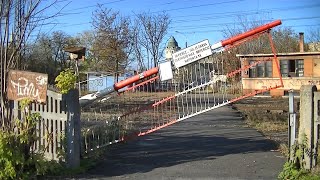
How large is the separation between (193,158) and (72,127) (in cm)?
268

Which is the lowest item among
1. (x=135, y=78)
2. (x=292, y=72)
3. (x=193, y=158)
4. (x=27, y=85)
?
(x=193, y=158)

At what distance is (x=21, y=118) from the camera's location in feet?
23.6

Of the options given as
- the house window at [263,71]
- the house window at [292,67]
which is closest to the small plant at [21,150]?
the house window at [263,71]

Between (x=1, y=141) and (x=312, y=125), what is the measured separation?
505 cm

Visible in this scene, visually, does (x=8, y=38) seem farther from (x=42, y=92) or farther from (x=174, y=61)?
(x=174, y=61)

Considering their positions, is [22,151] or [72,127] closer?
[22,151]

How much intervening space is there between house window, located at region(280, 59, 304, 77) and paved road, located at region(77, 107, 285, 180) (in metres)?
24.5

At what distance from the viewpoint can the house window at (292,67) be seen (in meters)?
35.2

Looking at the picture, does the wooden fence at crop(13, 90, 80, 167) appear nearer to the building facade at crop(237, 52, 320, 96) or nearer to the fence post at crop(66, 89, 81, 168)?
the fence post at crop(66, 89, 81, 168)

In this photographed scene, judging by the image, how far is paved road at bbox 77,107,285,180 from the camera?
7097 mm

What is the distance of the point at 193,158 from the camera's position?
841 cm

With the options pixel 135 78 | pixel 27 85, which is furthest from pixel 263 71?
pixel 27 85

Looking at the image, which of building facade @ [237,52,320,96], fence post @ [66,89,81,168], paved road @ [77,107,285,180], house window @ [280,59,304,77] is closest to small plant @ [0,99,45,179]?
fence post @ [66,89,81,168]

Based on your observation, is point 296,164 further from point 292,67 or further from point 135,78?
point 292,67
